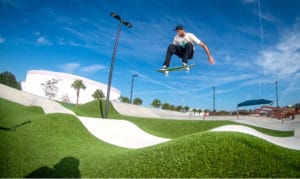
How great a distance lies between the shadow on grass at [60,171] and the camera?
5859mm


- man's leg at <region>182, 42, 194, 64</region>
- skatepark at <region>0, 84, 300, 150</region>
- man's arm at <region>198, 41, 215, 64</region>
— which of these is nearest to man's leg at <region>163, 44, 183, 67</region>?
man's leg at <region>182, 42, 194, 64</region>

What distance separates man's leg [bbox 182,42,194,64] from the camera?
8958mm

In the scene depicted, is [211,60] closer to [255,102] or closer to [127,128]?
[127,128]

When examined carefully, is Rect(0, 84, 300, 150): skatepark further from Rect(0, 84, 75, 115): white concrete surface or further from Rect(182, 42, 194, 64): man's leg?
Rect(182, 42, 194, 64): man's leg

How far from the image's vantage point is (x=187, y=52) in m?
9.10

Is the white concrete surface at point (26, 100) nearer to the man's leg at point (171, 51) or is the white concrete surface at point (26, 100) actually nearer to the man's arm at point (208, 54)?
the man's leg at point (171, 51)

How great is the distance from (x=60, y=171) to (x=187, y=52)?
6662 millimetres

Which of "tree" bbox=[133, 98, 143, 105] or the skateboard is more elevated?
"tree" bbox=[133, 98, 143, 105]

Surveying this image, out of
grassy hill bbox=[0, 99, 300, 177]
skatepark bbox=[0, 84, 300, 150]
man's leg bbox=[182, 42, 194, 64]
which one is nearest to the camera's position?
grassy hill bbox=[0, 99, 300, 177]

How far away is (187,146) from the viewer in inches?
220

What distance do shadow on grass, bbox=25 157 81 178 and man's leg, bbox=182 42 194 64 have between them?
6014 millimetres

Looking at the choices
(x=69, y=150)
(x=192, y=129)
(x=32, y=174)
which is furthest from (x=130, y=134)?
(x=32, y=174)

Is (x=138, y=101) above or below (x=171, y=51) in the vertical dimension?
above

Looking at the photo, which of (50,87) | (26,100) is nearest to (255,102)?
(26,100)
